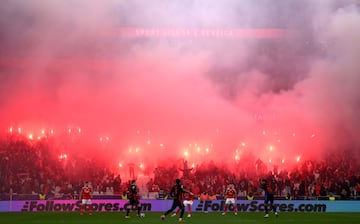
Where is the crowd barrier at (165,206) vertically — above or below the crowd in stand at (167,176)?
below

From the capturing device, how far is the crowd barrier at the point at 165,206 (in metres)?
25.0

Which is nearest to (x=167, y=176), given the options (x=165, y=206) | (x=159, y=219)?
(x=165, y=206)

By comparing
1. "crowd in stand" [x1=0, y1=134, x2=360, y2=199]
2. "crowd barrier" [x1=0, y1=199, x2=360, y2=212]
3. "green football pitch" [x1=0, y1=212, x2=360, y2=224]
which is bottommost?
"green football pitch" [x1=0, y1=212, x2=360, y2=224]

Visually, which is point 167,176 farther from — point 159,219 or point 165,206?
point 159,219

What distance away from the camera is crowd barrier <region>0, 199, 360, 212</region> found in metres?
25.0

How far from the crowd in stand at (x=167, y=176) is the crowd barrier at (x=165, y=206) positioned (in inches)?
31.8

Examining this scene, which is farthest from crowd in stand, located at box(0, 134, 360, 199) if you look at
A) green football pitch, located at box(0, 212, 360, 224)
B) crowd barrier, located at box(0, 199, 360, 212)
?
green football pitch, located at box(0, 212, 360, 224)

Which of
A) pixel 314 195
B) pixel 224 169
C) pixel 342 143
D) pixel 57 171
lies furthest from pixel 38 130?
pixel 342 143

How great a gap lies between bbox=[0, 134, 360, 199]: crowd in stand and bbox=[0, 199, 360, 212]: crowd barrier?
81cm

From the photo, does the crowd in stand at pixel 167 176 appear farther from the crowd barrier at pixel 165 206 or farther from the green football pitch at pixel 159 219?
the green football pitch at pixel 159 219

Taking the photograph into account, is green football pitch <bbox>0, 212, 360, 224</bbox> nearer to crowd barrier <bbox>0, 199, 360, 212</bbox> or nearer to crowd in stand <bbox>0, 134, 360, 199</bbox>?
crowd barrier <bbox>0, 199, 360, 212</bbox>

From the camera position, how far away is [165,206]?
85.1ft

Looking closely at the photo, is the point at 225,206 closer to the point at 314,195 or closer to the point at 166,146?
the point at 314,195

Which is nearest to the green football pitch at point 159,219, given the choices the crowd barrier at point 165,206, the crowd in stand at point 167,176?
the crowd barrier at point 165,206
